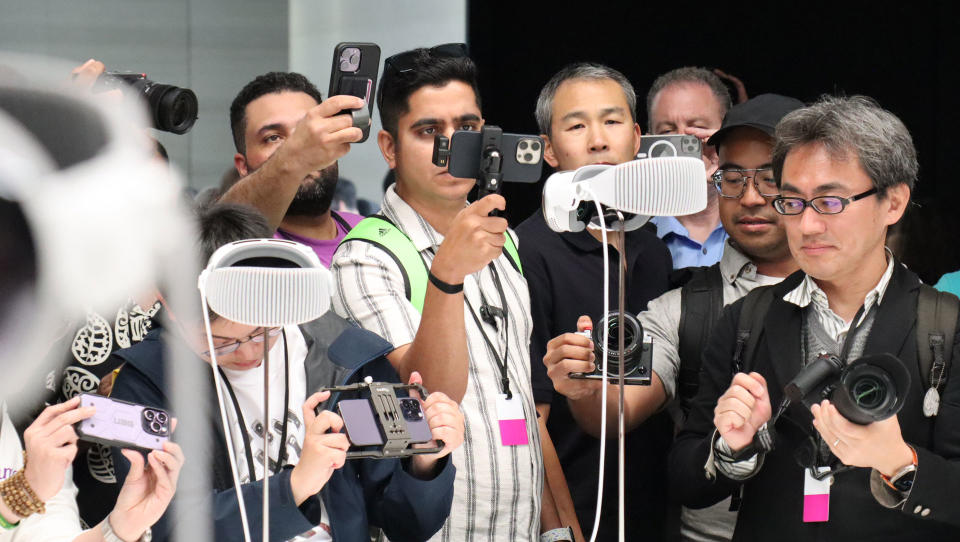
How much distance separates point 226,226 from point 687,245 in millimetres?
1466

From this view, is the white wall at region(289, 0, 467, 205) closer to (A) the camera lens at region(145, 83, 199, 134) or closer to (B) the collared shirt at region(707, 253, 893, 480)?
(B) the collared shirt at region(707, 253, 893, 480)

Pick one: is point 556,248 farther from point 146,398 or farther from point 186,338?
point 186,338

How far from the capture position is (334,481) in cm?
161

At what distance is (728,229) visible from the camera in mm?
2248

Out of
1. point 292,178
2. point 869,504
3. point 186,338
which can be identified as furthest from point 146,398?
point 869,504

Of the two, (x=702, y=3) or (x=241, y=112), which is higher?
(x=702, y=3)

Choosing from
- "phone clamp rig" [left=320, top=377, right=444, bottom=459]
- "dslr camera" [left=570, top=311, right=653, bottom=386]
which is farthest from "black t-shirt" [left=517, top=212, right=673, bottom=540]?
"phone clamp rig" [left=320, top=377, right=444, bottom=459]

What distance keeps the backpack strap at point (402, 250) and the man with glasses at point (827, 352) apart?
49cm

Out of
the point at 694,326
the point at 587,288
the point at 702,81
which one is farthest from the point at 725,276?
the point at 702,81

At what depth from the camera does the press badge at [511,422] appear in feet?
6.21

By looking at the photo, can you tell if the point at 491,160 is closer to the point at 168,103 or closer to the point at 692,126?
the point at 168,103

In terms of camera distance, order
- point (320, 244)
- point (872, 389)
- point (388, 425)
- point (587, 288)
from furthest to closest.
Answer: point (320, 244) < point (587, 288) < point (872, 389) < point (388, 425)

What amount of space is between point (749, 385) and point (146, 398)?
35.8 inches

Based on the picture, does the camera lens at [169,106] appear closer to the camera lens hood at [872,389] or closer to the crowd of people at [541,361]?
the crowd of people at [541,361]
